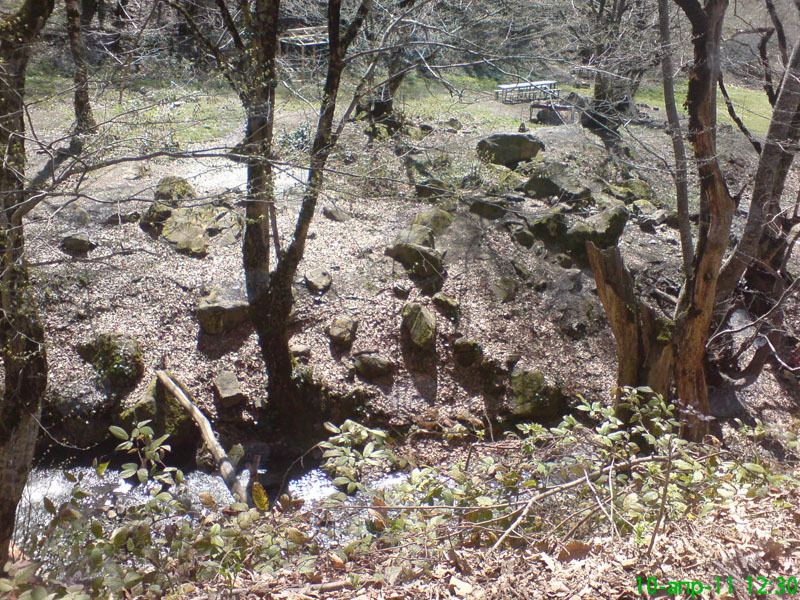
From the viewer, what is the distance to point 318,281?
786cm

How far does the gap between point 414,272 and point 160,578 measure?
5.98 metres

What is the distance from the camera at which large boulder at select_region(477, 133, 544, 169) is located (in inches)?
430

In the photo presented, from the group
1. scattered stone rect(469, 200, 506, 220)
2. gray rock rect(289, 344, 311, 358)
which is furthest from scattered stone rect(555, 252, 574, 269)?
gray rock rect(289, 344, 311, 358)

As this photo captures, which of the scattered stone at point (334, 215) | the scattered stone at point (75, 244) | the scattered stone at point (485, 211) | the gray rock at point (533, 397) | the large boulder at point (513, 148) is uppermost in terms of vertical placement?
the large boulder at point (513, 148)

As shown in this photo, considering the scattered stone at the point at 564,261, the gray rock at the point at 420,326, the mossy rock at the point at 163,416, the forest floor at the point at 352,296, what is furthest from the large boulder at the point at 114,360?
the scattered stone at the point at 564,261

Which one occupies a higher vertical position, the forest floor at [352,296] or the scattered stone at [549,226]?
the scattered stone at [549,226]

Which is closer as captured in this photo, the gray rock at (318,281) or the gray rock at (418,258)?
the gray rock at (318,281)

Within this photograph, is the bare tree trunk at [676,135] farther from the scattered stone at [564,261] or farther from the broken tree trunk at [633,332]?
the scattered stone at [564,261]

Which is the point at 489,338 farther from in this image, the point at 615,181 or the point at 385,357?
the point at 615,181

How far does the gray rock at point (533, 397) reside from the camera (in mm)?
7105

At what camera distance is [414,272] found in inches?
324

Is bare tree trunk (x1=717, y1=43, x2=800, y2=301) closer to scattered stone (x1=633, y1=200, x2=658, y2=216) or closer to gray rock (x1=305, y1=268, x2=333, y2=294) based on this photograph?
scattered stone (x1=633, y1=200, x2=658, y2=216)

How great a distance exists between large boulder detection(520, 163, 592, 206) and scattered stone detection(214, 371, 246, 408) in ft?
19.2

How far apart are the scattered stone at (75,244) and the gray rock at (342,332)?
10.3 feet
